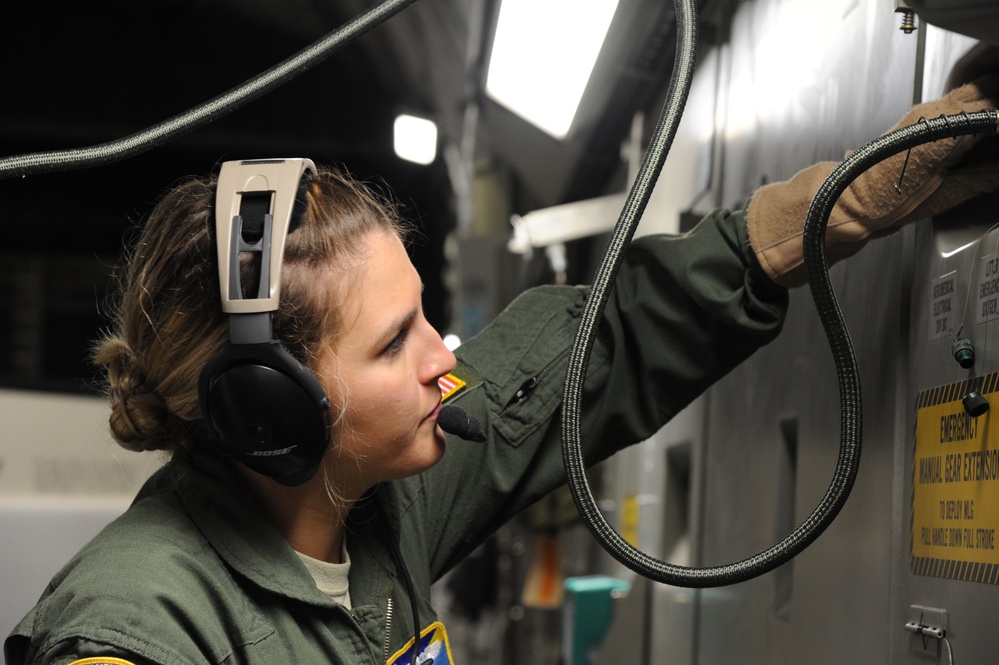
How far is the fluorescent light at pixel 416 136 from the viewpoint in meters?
4.69

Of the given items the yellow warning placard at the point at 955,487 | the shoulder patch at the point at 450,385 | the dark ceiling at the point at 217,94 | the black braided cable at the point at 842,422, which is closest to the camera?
the yellow warning placard at the point at 955,487

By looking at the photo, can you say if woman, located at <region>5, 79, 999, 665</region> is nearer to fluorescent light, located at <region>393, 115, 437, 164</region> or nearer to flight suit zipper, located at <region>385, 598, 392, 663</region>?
flight suit zipper, located at <region>385, 598, 392, 663</region>

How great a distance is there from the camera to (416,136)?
15.7 feet

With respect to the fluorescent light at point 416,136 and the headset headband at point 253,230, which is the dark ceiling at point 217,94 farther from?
the headset headband at point 253,230

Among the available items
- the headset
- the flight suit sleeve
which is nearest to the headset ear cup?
the headset

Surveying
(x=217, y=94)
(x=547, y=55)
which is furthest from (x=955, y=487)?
(x=217, y=94)

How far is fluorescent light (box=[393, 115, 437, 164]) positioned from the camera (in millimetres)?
4686

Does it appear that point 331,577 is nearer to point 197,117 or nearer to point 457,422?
point 457,422

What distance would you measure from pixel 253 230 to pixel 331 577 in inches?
17.7

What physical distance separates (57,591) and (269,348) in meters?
0.32

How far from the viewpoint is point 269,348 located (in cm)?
97

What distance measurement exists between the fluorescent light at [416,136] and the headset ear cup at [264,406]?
3732mm

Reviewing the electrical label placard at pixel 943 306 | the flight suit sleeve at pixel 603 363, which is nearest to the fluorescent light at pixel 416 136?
the flight suit sleeve at pixel 603 363

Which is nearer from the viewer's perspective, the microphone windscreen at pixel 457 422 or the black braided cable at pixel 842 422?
the black braided cable at pixel 842 422
